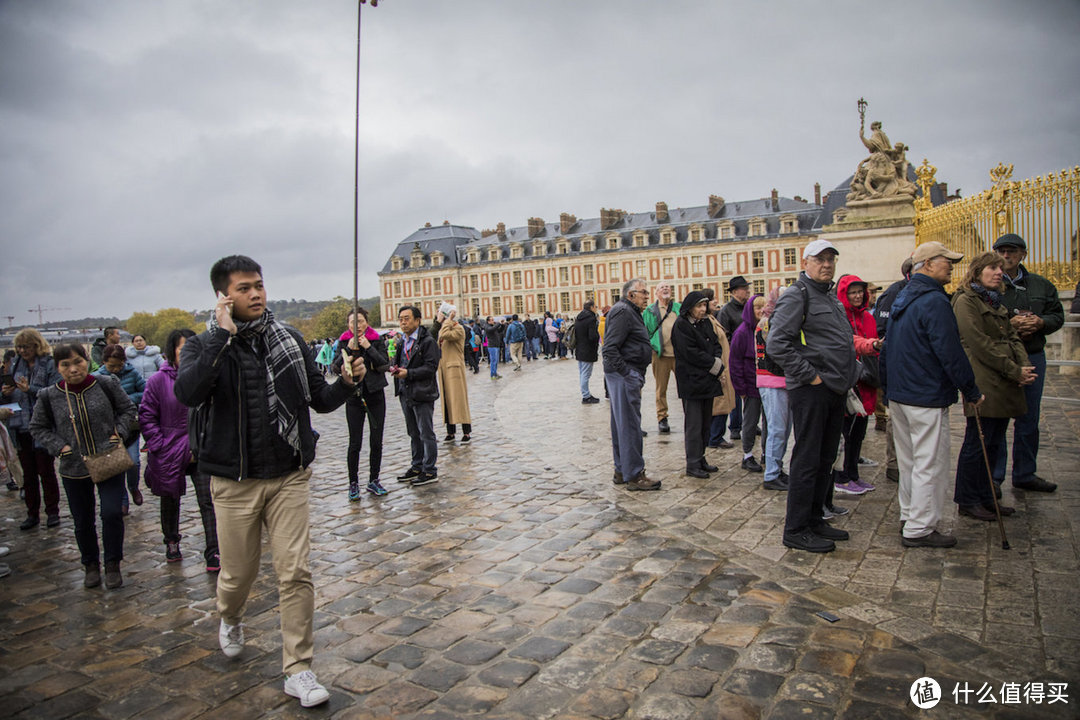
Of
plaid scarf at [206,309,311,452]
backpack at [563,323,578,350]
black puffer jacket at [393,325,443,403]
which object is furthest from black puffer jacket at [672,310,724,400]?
backpack at [563,323,578,350]

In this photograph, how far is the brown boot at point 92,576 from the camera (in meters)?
4.80

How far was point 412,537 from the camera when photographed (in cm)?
547

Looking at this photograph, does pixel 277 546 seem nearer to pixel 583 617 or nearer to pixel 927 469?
pixel 583 617

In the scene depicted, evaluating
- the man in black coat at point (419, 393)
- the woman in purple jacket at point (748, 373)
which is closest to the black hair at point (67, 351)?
the man in black coat at point (419, 393)

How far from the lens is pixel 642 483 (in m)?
6.50

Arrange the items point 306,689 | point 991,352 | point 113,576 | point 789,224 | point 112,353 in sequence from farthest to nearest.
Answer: point 789,224 → point 112,353 → point 991,352 → point 113,576 → point 306,689

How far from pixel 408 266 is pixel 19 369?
80955mm

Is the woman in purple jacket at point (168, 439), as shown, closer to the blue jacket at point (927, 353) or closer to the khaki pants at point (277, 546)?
the khaki pants at point (277, 546)

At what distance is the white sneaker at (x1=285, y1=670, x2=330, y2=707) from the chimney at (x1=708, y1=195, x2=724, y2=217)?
74484 mm

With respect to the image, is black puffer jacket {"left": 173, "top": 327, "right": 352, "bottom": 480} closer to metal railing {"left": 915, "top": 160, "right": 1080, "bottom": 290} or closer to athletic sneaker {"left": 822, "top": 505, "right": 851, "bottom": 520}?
athletic sneaker {"left": 822, "top": 505, "right": 851, "bottom": 520}

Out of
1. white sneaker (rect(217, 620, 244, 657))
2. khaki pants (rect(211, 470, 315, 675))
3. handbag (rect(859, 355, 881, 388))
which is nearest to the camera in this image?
khaki pants (rect(211, 470, 315, 675))

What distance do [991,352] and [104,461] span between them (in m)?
6.26

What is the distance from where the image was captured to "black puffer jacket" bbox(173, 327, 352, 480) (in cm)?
324

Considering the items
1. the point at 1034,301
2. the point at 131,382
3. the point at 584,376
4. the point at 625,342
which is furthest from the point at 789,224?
the point at 131,382
